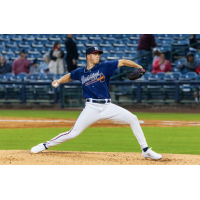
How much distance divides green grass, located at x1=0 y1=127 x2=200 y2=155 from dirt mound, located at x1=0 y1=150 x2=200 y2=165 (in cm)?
64

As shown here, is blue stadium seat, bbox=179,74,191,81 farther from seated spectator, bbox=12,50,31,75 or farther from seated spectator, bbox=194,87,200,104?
seated spectator, bbox=12,50,31,75

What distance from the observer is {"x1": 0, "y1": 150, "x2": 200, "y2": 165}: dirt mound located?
552 cm

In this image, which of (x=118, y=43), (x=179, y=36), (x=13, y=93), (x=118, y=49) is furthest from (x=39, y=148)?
(x=118, y=43)

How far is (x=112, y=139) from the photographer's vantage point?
836 centimetres

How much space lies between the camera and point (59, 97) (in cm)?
1619

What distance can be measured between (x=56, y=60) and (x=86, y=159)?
35.7 feet

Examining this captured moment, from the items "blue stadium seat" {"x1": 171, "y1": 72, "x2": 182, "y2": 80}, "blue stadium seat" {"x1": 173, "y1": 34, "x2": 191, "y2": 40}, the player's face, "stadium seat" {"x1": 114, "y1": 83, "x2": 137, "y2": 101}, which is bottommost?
"stadium seat" {"x1": 114, "y1": 83, "x2": 137, "y2": 101}

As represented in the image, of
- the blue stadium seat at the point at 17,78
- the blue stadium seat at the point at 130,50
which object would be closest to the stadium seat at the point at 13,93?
the blue stadium seat at the point at 17,78

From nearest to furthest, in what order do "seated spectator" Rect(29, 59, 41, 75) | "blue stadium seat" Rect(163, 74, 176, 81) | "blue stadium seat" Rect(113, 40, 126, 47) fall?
1. "blue stadium seat" Rect(163, 74, 176, 81)
2. "seated spectator" Rect(29, 59, 41, 75)
3. "blue stadium seat" Rect(113, 40, 126, 47)

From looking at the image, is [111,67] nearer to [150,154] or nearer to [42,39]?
[150,154]

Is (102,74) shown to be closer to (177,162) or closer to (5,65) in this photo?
(177,162)

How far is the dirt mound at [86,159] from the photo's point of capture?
5517 millimetres

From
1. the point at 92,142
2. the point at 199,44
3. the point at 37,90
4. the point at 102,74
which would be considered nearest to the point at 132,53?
the point at 199,44

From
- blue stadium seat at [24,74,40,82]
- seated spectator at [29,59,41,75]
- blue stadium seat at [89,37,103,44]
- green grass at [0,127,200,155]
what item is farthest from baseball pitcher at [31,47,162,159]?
blue stadium seat at [89,37,103,44]
